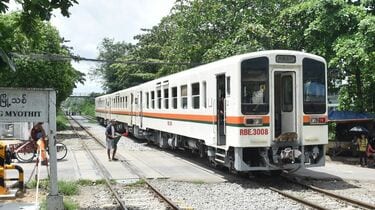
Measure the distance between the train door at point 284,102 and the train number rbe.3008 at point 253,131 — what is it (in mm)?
823

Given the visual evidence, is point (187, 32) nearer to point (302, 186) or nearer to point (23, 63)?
point (23, 63)

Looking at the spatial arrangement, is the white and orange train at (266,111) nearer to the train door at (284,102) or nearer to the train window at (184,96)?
the train door at (284,102)

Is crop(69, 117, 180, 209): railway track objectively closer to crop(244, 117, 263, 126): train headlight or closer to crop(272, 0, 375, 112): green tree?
crop(244, 117, 263, 126): train headlight

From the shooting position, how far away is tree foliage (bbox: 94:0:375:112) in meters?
17.7

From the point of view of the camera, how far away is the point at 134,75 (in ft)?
196

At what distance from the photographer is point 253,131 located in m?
12.4

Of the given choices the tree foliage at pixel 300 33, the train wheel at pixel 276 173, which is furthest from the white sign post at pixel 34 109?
the tree foliage at pixel 300 33

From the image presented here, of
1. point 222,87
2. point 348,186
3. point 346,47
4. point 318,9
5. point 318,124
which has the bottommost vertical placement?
point 348,186

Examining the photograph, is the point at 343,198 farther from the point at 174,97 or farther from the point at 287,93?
the point at 174,97

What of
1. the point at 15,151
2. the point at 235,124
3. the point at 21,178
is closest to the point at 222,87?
the point at 235,124

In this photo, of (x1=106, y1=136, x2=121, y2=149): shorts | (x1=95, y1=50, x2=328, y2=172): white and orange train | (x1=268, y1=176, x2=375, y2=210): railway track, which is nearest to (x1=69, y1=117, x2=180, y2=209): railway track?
(x1=95, y1=50, x2=328, y2=172): white and orange train

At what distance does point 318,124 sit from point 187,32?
64.2 feet

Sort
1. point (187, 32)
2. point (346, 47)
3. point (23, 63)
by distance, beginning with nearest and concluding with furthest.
Result: point (346, 47)
point (23, 63)
point (187, 32)

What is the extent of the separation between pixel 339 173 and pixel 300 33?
290 inches
